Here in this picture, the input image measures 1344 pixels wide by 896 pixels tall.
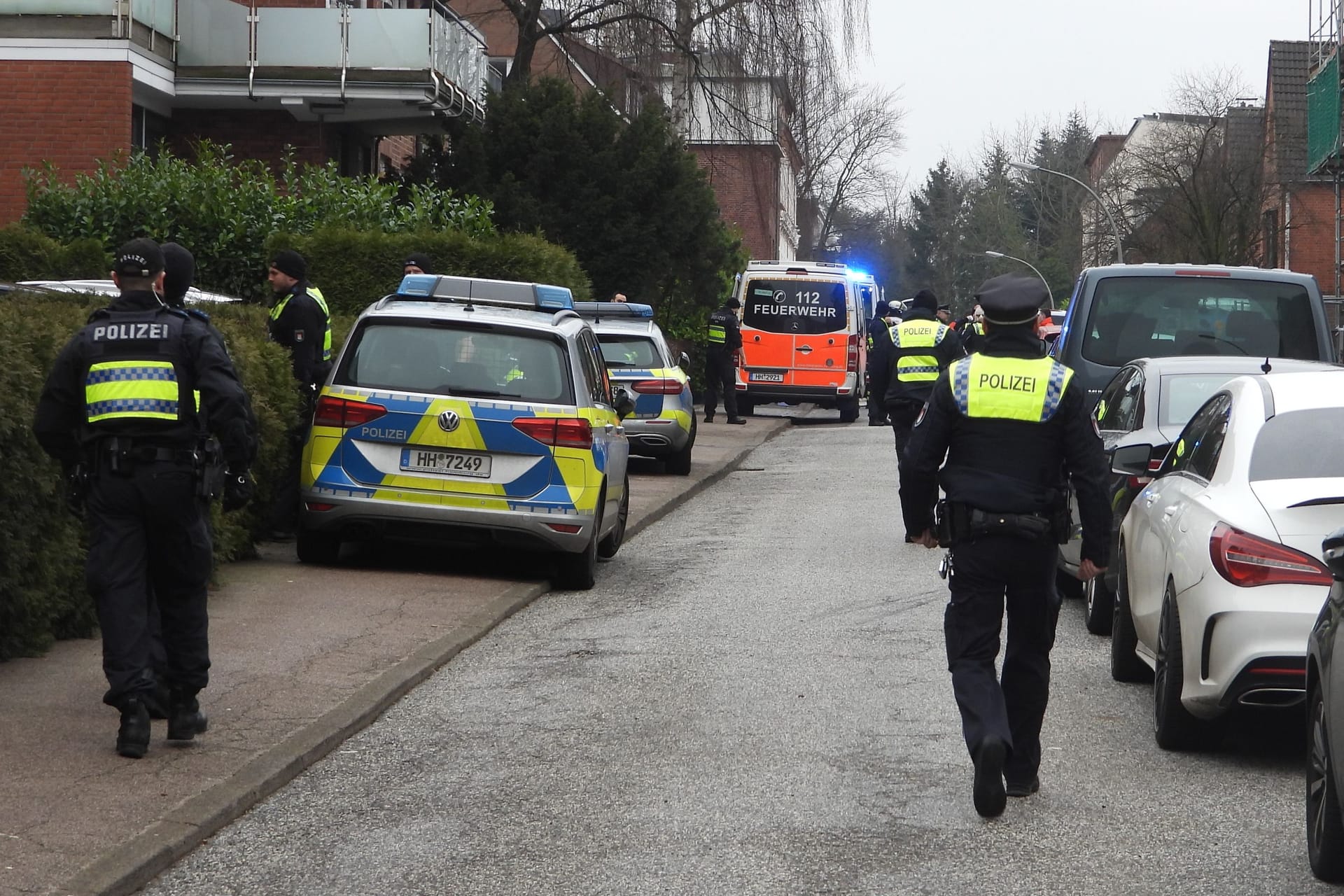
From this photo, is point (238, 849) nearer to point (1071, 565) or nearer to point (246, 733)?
point (246, 733)

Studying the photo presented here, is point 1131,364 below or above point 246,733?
above

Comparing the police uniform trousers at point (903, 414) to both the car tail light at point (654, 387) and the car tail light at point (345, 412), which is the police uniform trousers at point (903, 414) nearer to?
the car tail light at point (345, 412)

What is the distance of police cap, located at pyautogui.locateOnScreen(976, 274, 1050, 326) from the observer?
602 cm

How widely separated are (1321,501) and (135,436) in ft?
13.5

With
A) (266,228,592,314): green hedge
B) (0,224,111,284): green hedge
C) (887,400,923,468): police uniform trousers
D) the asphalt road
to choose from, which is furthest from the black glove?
(0,224,111,284): green hedge

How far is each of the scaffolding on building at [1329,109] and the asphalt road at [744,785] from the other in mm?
28969

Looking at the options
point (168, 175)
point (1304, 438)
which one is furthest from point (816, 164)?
point (1304, 438)

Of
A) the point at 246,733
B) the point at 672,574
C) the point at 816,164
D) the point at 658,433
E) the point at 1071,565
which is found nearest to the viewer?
the point at 246,733

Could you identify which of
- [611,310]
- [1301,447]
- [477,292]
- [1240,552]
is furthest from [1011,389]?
[611,310]

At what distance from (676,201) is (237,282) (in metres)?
9.86

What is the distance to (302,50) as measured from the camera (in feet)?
84.1

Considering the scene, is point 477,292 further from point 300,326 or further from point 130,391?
point 130,391

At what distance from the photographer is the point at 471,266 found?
20203mm

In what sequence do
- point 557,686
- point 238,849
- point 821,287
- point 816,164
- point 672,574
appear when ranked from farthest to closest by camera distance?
point 816,164 → point 821,287 → point 672,574 → point 557,686 → point 238,849
